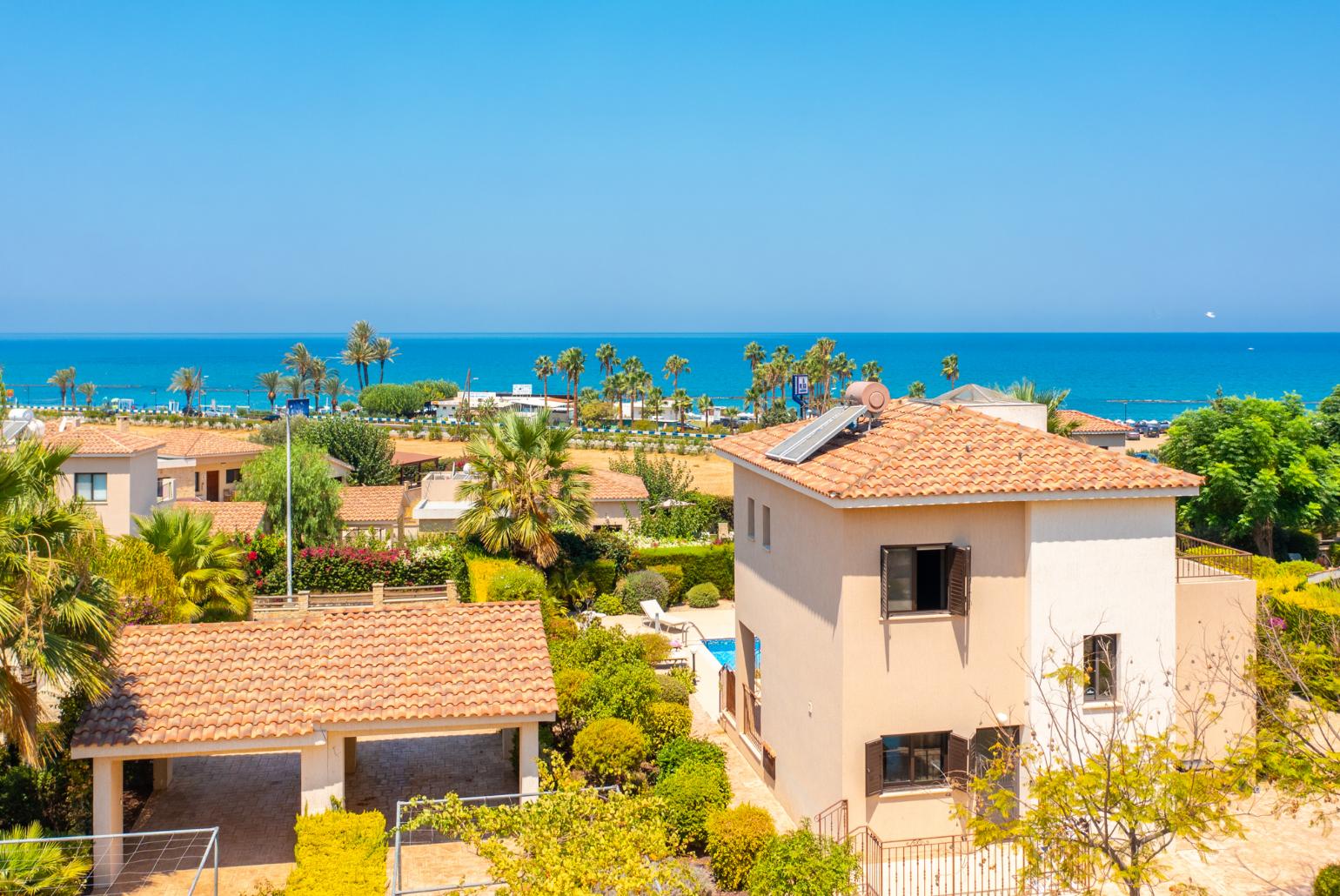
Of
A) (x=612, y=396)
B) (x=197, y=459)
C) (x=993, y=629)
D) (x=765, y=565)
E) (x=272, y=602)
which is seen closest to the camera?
(x=993, y=629)

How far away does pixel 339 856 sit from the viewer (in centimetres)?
1380

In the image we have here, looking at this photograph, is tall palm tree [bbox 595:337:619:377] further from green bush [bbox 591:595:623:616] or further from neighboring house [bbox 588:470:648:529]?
green bush [bbox 591:595:623:616]

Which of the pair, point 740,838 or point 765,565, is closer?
point 740,838

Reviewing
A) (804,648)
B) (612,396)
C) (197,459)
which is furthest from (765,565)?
(612,396)

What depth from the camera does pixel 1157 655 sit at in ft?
55.7

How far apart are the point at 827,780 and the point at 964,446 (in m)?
5.69

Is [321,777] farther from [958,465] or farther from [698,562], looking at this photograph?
[698,562]

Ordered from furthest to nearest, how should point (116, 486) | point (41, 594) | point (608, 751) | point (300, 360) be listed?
1. point (300, 360)
2. point (116, 486)
3. point (608, 751)
4. point (41, 594)

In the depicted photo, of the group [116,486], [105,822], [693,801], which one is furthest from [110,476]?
[693,801]

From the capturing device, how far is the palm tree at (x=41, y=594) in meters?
12.7

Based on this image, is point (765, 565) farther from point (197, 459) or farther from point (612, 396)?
point (612, 396)

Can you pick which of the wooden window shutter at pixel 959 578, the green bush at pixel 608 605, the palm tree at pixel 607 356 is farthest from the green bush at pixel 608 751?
the palm tree at pixel 607 356

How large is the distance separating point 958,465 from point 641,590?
2217 centimetres

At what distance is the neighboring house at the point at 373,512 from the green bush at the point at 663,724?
88.4ft
